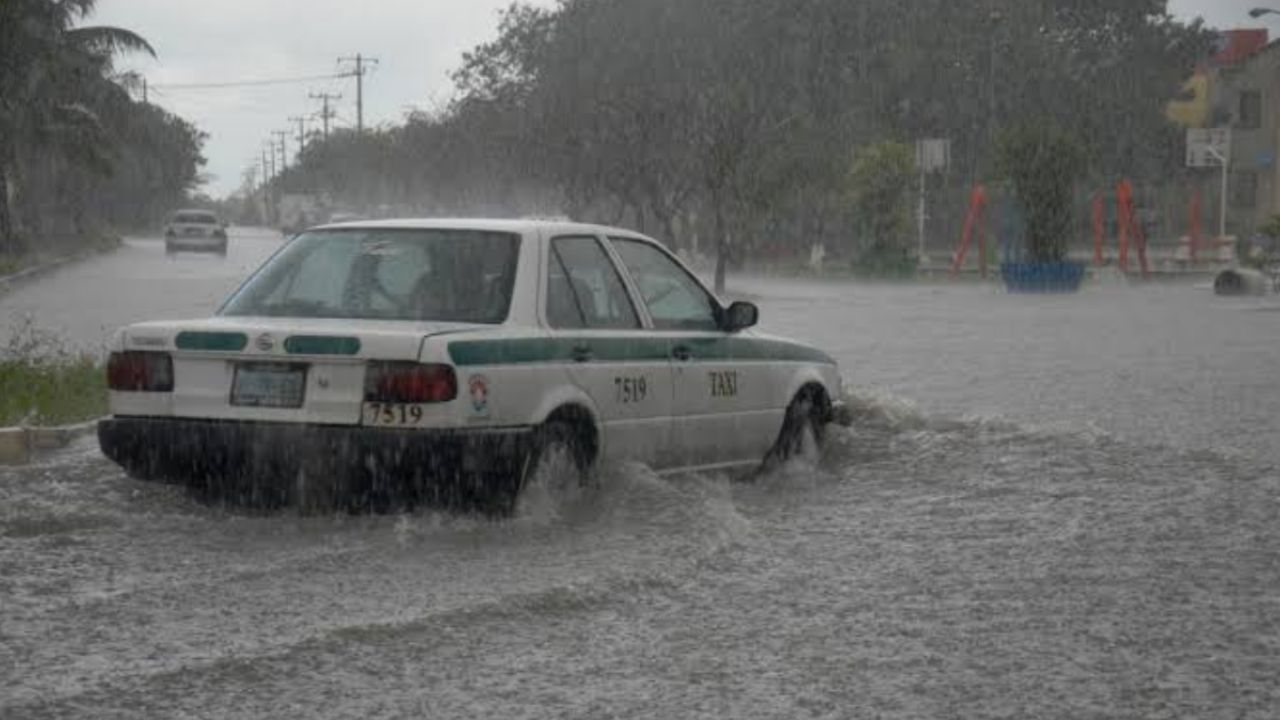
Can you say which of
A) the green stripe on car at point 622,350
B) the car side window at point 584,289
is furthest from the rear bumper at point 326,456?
the car side window at point 584,289

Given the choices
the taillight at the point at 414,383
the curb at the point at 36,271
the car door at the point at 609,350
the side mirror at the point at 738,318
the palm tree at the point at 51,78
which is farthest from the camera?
the palm tree at the point at 51,78

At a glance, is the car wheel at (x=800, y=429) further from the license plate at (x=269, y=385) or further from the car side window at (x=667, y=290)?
the license plate at (x=269, y=385)

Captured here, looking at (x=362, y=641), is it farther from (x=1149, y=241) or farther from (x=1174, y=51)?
(x=1174, y=51)

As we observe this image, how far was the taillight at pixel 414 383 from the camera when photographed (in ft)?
26.4

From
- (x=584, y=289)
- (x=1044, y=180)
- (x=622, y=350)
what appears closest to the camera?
(x=622, y=350)

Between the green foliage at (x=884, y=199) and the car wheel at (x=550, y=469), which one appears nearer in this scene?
the car wheel at (x=550, y=469)

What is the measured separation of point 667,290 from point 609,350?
106cm

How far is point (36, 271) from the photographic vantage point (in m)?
47.7

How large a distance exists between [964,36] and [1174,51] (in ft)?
38.7

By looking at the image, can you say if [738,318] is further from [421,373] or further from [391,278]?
[421,373]

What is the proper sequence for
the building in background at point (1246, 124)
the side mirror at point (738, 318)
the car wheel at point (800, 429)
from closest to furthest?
the side mirror at point (738, 318)
the car wheel at point (800, 429)
the building in background at point (1246, 124)

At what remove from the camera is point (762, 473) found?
35.0 ft

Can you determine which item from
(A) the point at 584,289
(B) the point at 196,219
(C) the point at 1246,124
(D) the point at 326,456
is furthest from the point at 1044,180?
(B) the point at 196,219

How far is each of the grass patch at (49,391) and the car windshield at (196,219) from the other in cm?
5727
